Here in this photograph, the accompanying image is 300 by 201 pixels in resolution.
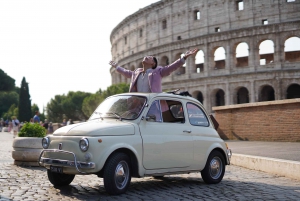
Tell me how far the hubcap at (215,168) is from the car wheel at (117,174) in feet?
6.38

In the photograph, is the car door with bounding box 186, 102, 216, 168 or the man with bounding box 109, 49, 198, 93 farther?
the man with bounding box 109, 49, 198, 93

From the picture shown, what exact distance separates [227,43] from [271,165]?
33.8m

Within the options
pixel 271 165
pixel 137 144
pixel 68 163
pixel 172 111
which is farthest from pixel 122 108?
pixel 271 165

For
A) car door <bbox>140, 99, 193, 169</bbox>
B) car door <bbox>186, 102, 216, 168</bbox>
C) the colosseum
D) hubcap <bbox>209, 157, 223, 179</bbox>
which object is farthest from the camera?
the colosseum

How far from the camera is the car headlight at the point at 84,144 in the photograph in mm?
5434

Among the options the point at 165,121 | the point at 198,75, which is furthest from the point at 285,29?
the point at 165,121

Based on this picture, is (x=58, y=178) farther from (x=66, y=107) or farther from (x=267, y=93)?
(x=66, y=107)

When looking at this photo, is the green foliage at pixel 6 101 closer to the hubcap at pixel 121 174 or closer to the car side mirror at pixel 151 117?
the car side mirror at pixel 151 117

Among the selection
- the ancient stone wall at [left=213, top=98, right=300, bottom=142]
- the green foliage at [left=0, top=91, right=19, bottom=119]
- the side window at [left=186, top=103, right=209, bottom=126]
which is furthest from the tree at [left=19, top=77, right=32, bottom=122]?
the side window at [left=186, top=103, right=209, bottom=126]

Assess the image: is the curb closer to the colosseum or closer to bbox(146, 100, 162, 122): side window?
bbox(146, 100, 162, 122): side window

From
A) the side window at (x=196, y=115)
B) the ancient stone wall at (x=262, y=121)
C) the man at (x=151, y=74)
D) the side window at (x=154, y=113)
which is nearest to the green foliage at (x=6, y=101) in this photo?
the ancient stone wall at (x=262, y=121)

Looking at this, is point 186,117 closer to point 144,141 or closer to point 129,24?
point 144,141

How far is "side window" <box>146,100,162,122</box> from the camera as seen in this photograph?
20.7 ft

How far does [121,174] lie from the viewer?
568 cm
